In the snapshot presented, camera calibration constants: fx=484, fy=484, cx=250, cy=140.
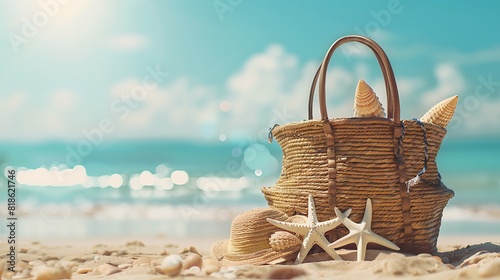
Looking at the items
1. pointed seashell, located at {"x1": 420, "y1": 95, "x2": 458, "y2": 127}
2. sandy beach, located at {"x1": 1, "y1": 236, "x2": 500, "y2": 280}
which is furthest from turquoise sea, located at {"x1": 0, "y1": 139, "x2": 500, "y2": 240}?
pointed seashell, located at {"x1": 420, "y1": 95, "x2": 458, "y2": 127}

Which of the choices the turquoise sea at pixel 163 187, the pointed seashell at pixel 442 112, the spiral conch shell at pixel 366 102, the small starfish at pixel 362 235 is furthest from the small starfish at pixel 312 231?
the turquoise sea at pixel 163 187

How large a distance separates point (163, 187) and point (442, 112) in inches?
433

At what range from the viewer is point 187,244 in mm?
5430

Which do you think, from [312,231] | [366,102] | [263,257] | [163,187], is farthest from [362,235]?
[163,187]

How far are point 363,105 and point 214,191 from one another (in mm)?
10071

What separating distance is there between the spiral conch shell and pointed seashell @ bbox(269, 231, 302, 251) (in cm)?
84

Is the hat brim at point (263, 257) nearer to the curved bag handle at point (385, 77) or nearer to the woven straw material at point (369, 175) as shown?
the woven straw material at point (369, 175)

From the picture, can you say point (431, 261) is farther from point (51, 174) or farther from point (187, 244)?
point (51, 174)

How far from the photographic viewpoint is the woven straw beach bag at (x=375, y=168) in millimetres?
2869

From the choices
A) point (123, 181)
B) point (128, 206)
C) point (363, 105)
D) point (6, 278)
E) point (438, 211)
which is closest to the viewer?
point (6, 278)

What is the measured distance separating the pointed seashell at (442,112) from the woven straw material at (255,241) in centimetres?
115

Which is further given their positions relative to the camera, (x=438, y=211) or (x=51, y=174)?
(x=51, y=174)

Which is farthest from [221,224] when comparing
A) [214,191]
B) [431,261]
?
[431,261]

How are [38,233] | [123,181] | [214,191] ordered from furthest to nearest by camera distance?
[123,181] < [214,191] < [38,233]
